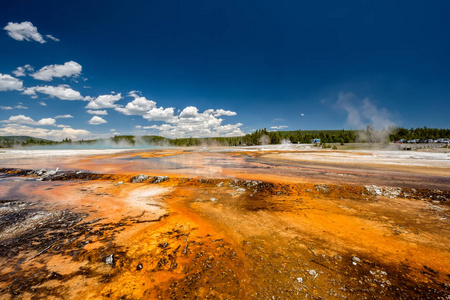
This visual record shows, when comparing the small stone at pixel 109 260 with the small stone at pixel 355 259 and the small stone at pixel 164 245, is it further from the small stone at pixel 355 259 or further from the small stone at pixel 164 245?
the small stone at pixel 355 259

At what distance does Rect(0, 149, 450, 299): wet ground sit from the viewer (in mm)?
3480

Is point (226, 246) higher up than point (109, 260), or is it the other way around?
point (109, 260)

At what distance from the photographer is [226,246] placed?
16.2ft

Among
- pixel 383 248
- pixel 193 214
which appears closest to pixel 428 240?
pixel 383 248

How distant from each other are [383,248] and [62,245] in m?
8.93

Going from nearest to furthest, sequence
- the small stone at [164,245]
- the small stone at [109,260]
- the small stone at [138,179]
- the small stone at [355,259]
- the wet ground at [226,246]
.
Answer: the wet ground at [226,246] < the small stone at [109,260] < the small stone at [355,259] < the small stone at [164,245] < the small stone at [138,179]

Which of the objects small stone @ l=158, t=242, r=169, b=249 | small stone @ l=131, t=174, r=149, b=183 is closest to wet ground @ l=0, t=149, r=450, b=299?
small stone @ l=158, t=242, r=169, b=249

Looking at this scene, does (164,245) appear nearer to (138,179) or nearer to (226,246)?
(226,246)

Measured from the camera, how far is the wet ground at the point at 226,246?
3.48 meters

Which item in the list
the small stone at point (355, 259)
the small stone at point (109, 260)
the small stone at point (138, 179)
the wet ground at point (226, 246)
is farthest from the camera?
the small stone at point (138, 179)

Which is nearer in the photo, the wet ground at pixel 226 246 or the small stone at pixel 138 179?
the wet ground at pixel 226 246

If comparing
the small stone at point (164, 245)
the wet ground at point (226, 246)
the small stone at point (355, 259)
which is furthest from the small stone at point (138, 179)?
the small stone at point (355, 259)

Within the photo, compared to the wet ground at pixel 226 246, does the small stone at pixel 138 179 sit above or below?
above

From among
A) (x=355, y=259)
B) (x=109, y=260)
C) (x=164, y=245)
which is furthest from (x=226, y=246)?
(x=355, y=259)
